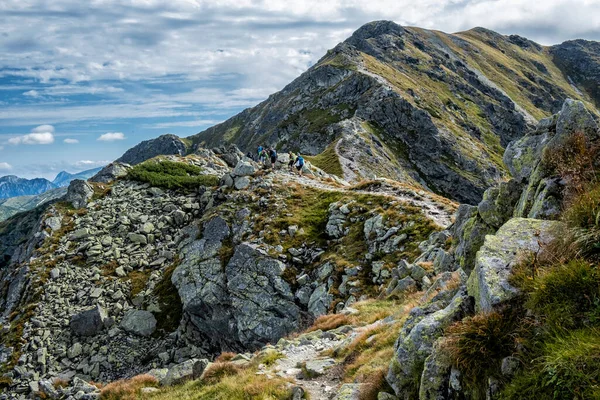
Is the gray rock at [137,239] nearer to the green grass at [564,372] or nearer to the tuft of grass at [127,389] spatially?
the tuft of grass at [127,389]

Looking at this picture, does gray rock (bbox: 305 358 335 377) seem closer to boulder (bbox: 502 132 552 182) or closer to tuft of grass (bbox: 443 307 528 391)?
tuft of grass (bbox: 443 307 528 391)

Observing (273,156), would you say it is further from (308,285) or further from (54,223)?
(54,223)

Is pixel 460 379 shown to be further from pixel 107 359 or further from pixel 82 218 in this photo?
pixel 82 218

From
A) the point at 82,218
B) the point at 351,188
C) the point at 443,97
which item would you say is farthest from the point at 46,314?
the point at 443,97

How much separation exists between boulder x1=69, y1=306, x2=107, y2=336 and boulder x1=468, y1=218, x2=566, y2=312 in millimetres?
30509

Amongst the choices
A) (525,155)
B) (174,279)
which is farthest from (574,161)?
(174,279)

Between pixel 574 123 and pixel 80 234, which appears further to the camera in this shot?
pixel 80 234

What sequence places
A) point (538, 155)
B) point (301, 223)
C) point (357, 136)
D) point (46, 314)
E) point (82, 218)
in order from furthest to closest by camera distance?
point (357, 136) < point (82, 218) < point (301, 223) < point (46, 314) < point (538, 155)

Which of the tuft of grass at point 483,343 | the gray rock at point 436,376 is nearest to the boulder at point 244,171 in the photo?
the gray rock at point 436,376

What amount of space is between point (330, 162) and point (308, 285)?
59984 mm

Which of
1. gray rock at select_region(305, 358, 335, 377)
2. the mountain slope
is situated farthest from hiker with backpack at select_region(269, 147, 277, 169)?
the mountain slope

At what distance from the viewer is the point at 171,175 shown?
49.4 metres

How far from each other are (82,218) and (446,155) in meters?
117

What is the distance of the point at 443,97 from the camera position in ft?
574
